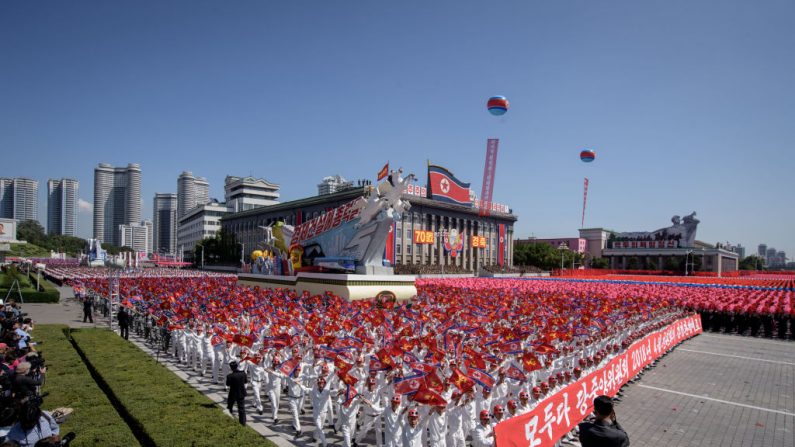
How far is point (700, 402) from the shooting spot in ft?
37.7

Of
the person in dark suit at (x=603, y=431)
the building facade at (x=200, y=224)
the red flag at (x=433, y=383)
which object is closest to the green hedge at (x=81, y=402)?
the red flag at (x=433, y=383)

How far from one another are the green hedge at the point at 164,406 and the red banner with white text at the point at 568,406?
3.68 meters

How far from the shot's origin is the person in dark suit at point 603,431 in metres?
4.48

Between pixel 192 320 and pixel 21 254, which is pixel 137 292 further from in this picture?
pixel 21 254

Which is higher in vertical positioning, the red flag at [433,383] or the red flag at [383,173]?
the red flag at [383,173]

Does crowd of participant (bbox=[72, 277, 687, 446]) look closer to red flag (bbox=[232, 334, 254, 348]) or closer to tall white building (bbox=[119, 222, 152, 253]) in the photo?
red flag (bbox=[232, 334, 254, 348])

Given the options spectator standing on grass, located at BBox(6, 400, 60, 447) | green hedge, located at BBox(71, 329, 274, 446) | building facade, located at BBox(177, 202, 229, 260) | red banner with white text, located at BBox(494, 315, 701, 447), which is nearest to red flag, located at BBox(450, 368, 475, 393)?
red banner with white text, located at BBox(494, 315, 701, 447)

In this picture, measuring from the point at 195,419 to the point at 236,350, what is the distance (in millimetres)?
3477

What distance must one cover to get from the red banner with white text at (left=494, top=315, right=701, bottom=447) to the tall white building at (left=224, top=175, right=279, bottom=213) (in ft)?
378

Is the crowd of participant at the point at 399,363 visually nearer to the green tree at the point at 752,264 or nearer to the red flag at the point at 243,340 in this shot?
the red flag at the point at 243,340

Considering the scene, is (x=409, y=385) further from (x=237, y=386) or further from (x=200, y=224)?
(x=200, y=224)

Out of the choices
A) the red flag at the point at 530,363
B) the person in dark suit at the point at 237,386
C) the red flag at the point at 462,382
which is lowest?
the person in dark suit at the point at 237,386

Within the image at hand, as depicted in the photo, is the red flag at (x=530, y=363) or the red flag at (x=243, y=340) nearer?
the red flag at (x=530, y=363)

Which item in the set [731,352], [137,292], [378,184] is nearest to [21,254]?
[137,292]
